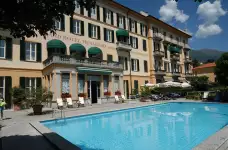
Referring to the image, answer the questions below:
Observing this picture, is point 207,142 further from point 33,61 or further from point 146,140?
point 33,61

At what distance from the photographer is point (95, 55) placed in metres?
26.5

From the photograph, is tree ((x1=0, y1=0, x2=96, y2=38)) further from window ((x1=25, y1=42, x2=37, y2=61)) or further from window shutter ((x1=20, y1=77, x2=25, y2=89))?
window ((x1=25, y1=42, x2=37, y2=61))

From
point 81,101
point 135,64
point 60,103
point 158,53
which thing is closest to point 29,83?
point 60,103

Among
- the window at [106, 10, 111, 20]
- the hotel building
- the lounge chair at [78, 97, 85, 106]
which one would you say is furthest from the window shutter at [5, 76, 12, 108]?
the window at [106, 10, 111, 20]

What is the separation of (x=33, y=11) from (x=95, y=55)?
74.4 ft

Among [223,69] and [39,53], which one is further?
[223,69]

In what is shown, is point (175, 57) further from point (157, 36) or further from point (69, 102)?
point (69, 102)

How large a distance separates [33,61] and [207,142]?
1934 cm

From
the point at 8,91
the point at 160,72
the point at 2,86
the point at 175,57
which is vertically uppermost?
the point at 175,57

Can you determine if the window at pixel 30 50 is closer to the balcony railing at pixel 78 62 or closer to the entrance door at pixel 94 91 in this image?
the balcony railing at pixel 78 62

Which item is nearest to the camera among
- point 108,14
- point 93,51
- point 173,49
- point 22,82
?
point 22,82

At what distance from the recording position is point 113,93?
24.0 metres

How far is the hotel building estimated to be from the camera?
63.9ft

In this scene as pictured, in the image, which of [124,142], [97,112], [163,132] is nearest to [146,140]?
[124,142]
